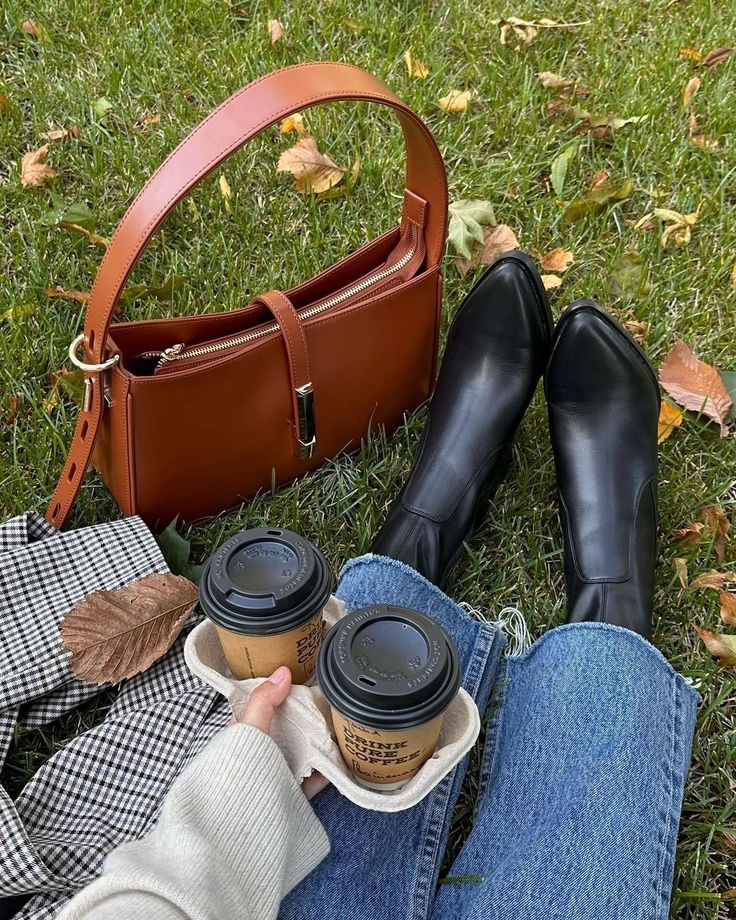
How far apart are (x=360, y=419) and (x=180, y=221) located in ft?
2.57

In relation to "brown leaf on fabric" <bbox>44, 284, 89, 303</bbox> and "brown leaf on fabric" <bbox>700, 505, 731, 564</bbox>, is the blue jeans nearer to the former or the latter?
"brown leaf on fabric" <bbox>700, 505, 731, 564</bbox>

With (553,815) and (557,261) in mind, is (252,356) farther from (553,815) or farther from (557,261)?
(557,261)

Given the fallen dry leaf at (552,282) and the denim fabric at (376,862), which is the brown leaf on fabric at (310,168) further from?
the denim fabric at (376,862)

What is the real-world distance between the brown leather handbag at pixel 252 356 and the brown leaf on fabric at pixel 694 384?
1.75 ft

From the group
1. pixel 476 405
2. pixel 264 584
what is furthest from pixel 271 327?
pixel 264 584

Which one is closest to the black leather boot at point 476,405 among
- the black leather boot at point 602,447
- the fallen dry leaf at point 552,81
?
the black leather boot at point 602,447

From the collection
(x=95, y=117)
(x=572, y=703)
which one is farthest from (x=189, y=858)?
(x=95, y=117)

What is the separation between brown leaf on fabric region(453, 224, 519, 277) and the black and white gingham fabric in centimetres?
104

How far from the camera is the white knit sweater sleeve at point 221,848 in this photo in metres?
Answer: 0.75

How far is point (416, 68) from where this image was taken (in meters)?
2.37

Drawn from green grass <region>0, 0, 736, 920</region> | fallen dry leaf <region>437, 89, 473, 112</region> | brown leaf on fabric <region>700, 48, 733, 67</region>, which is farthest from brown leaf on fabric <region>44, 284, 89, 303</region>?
brown leaf on fabric <region>700, 48, 733, 67</region>

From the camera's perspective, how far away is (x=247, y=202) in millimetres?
2084

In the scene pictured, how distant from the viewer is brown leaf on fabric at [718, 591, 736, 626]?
1.44 meters

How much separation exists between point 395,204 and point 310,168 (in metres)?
0.23
